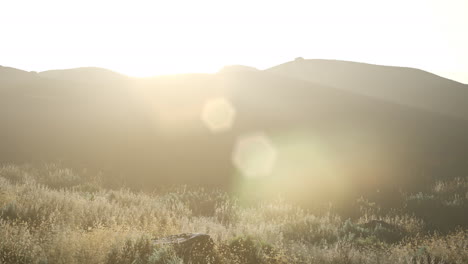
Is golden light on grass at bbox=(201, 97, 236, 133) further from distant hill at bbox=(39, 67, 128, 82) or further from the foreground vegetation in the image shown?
distant hill at bbox=(39, 67, 128, 82)

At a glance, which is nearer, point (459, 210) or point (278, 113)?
point (459, 210)

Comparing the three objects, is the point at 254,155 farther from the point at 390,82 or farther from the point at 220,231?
the point at 390,82

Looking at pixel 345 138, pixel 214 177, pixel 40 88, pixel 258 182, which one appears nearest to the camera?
pixel 258 182

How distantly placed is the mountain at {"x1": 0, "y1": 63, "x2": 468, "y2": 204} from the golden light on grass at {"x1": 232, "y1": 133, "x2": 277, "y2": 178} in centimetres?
13

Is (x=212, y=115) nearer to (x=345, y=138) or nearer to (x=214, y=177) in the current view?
(x=345, y=138)

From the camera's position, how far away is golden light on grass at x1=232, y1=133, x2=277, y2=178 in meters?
20.5

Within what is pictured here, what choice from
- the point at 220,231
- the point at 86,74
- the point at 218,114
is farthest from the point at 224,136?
the point at 86,74

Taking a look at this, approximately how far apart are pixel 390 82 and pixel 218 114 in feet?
191

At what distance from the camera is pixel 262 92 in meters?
49.9

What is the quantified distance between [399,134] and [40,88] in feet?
126

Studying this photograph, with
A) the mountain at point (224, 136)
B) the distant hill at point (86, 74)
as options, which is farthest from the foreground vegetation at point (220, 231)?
the distant hill at point (86, 74)

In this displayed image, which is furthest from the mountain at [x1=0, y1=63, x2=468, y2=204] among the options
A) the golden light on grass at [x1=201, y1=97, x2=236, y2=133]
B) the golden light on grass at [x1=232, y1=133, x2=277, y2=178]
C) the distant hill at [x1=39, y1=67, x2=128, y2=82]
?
the distant hill at [x1=39, y1=67, x2=128, y2=82]

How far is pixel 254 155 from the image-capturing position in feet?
78.0

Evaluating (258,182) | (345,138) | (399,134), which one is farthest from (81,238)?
(399,134)
